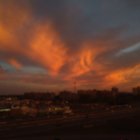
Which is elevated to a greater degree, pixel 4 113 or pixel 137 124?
pixel 4 113

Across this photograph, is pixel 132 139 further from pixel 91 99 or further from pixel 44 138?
pixel 91 99

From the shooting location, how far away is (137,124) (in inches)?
1983

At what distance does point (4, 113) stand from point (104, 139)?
170 feet

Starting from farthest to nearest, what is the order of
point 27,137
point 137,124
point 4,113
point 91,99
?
1. point 91,99
2. point 4,113
3. point 137,124
4. point 27,137

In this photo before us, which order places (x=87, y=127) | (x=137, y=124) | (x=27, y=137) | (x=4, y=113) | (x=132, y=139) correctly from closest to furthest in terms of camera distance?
1. (x=132, y=139)
2. (x=27, y=137)
3. (x=87, y=127)
4. (x=137, y=124)
5. (x=4, y=113)

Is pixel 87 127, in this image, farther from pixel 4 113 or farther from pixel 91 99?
pixel 91 99

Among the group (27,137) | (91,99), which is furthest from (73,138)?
(91,99)

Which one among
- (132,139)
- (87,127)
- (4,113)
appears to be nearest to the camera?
(132,139)

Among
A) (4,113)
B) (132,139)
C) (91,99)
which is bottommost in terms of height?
(132,139)

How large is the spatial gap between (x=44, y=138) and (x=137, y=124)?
21.1 meters

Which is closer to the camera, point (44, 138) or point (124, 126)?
point (44, 138)

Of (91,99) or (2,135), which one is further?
(91,99)

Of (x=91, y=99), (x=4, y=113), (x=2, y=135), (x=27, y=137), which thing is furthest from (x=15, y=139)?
(x=91, y=99)

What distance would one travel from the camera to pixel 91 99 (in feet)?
647
